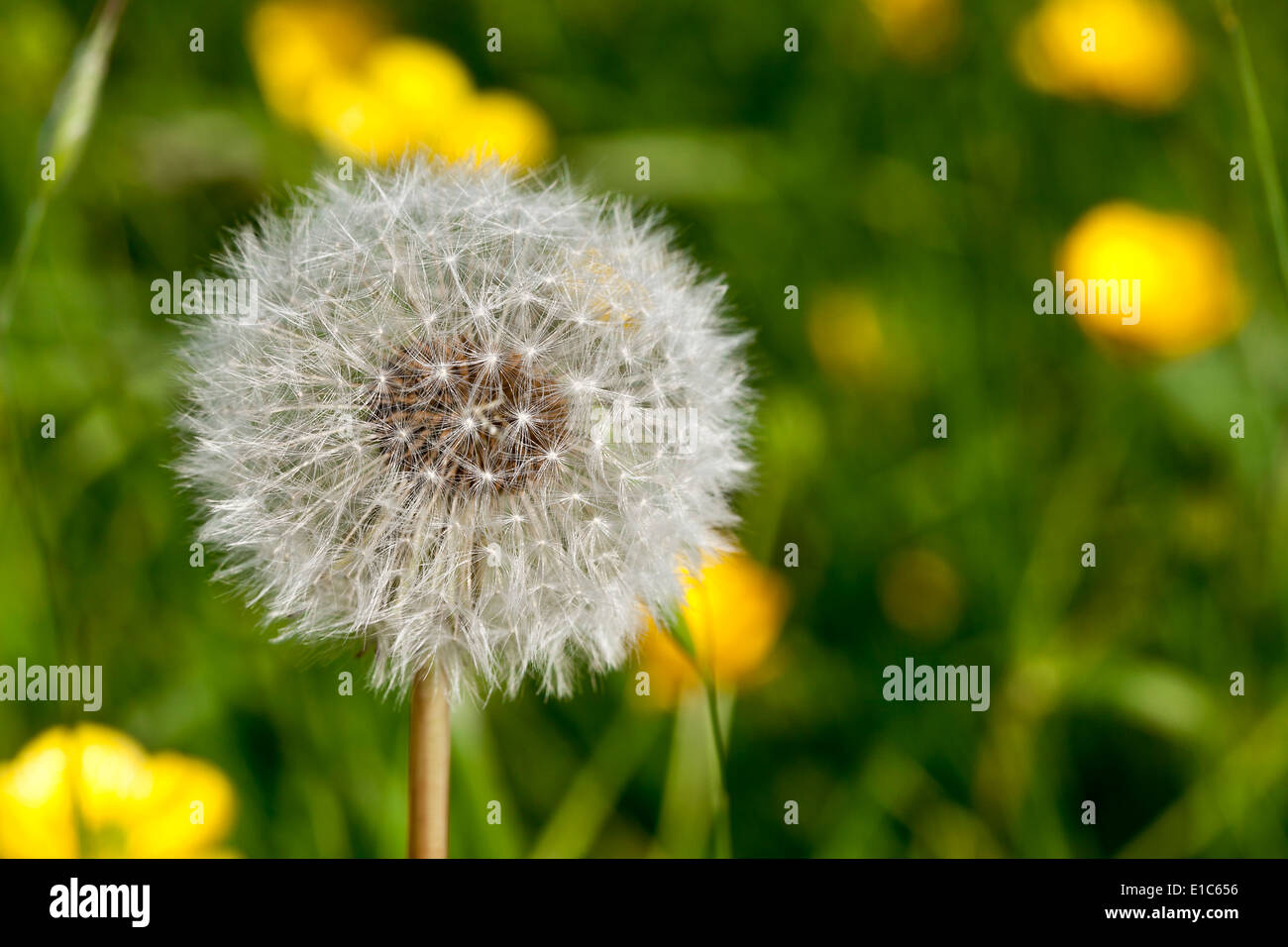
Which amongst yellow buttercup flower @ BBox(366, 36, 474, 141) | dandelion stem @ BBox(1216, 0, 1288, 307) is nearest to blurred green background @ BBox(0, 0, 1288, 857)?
yellow buttercup flower @ BBox(366, 36, 474, 141)

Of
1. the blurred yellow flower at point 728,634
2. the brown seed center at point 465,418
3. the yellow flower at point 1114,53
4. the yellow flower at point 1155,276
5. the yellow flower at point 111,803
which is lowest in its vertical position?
the yellow flower at point 111,803

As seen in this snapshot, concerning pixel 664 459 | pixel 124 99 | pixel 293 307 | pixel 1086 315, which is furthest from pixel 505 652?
pixel 124 99

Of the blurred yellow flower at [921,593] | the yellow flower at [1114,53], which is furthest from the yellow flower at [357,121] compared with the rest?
the yellow flower at [1114,53]

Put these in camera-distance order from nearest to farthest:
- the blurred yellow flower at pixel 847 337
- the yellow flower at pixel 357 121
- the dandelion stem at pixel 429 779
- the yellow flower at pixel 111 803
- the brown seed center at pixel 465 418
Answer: the dandelion stem at pixel 429 779 < the brown seed center at pixel 465 418 < the yellow flower at pixel 111 803 < the yellow flower at pixel 357 121 < the blurred yellow flower at pixel 847 337

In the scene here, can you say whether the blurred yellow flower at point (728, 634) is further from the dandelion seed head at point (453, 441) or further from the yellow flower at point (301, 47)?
the yellow flower at point (301, 47)

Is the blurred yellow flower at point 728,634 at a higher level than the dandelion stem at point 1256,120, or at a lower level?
lower

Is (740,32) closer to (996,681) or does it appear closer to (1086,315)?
(1086,315)

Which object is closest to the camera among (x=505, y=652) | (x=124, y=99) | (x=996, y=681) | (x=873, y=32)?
(x=505, y=652)
